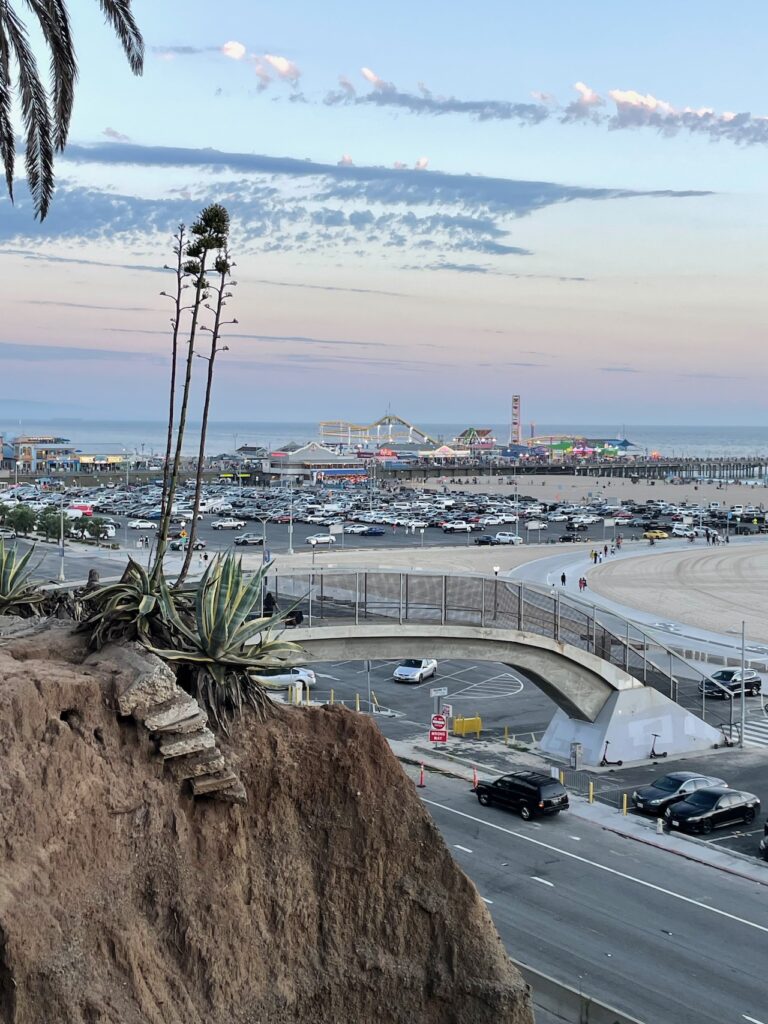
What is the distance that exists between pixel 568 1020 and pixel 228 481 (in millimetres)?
164088

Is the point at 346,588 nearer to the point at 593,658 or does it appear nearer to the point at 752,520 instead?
the point at 593,658

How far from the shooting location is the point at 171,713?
10.4m

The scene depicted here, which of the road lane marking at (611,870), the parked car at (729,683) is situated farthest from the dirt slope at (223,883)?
the parked car at (729,683)

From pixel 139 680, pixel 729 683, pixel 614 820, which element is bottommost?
pixel 729 683

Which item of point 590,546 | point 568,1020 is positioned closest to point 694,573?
point 590,546

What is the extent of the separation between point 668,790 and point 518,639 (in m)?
5.08

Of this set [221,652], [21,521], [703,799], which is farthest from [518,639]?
[21,521]

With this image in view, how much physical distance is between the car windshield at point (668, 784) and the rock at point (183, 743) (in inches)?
759

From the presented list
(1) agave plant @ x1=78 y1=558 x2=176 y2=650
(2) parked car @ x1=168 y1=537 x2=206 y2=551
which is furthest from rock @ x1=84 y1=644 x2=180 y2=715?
(2) parked car @ x1=168 y1=537 x2=206 y2=551

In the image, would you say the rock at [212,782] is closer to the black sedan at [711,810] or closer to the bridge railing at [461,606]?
the bridge railing at [461,606]

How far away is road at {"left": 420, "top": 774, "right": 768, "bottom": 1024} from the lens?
17281mm

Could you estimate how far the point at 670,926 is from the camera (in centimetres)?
1992

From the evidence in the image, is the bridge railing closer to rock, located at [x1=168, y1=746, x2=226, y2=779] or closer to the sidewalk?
the sidewalk

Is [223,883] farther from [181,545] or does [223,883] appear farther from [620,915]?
[181,545]
